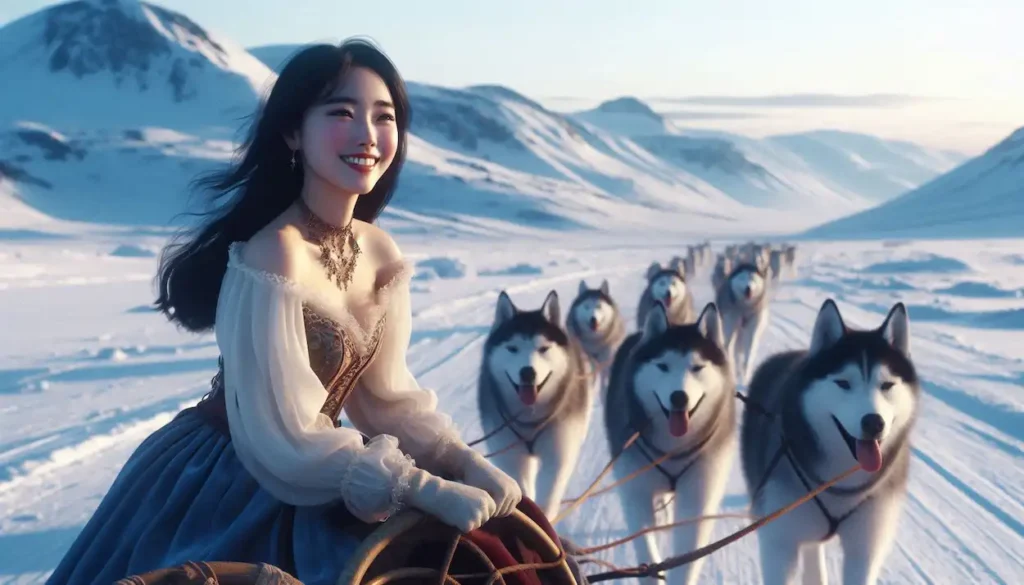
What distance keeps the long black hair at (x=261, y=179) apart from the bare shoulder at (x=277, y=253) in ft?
0.44

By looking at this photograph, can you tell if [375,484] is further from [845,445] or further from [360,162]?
[845,445]

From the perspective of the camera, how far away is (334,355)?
1.94m

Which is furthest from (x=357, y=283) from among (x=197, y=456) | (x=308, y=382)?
(x=197, y=456)

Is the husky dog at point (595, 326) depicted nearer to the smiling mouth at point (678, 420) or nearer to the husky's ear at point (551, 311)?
the husky's ear at point (551, 311)

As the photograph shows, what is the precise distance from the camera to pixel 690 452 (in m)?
3.90

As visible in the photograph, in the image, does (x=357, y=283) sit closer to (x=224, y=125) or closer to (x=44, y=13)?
(x=224, y=125)

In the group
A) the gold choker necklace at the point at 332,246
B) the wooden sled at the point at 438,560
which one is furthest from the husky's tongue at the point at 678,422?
the gold choker necklace at the point at 332,246

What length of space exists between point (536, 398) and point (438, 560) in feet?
9.14

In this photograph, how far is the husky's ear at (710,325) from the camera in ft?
13.6

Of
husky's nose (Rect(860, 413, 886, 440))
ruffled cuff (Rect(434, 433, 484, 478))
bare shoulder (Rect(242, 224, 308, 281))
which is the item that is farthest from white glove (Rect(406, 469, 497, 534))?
husky's nose (Rect(860, 413, 886, 440))

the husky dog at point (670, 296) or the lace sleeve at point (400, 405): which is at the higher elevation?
the lace sleeve at point (400, 405)

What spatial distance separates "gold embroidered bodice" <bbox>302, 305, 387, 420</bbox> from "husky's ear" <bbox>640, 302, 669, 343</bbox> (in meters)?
2.29

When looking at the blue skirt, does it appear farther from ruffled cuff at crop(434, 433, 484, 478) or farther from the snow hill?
the snow hill

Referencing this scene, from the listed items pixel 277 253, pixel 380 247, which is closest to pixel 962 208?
pixel 380 247
